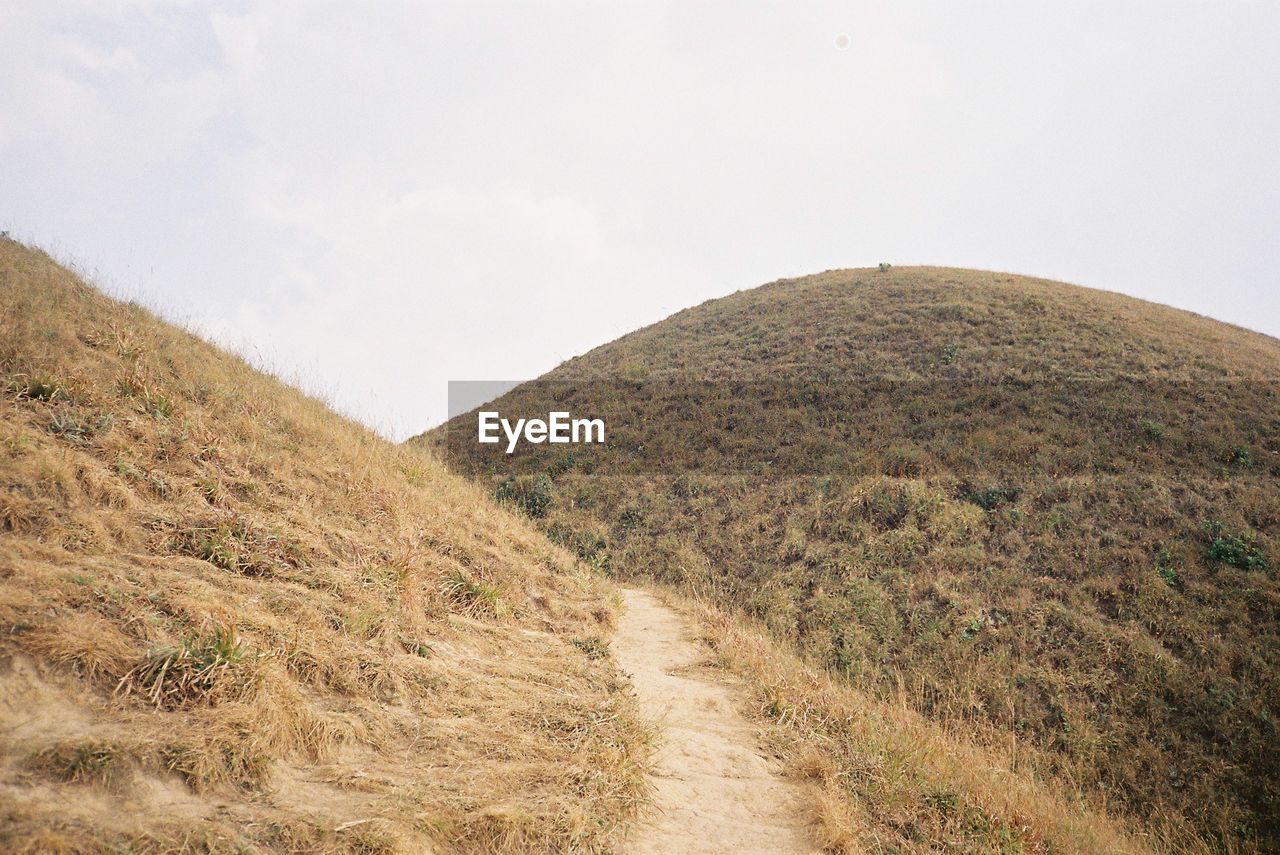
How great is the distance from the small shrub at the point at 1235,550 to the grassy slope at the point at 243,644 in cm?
1305

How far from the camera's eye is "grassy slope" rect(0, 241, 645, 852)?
12.8ft

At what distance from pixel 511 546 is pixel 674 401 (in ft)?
48.0

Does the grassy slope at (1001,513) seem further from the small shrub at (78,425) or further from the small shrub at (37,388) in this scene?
the small shrub at (37,388)

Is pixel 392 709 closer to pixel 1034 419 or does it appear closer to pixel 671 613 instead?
pixel 671 613

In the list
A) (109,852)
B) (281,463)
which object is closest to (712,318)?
(281,463)

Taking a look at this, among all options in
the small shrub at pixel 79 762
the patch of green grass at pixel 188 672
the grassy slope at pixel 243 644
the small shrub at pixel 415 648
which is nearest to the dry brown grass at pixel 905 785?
the grassy slope at pixel 243 644

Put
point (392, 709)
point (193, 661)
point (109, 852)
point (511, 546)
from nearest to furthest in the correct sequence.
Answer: point (109, 852) < point (193, 661) < point (392, 709) < point (511, 546)

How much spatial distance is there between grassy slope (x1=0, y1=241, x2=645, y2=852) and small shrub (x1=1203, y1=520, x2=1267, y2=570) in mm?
13050

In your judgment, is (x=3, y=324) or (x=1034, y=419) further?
(x=1034, y=419)

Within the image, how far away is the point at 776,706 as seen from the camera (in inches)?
308

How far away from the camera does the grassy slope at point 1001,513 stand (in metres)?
10.5

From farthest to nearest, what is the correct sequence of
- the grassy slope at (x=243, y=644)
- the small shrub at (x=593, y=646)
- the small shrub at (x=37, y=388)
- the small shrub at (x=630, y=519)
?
the small shrub at (x=630, y=519)
the small shrub at (x=593, y=646)
the small shrub at (x=37, y=388)
the grassy slope at (x=243, y=644)

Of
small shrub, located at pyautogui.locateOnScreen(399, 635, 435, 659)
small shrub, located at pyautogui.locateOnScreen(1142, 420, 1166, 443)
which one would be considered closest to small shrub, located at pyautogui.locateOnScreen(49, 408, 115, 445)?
small shrub, located at pyautogui.locateOnScreen(399, 635, 435, 659)

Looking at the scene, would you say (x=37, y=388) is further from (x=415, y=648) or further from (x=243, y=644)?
(x=415, y=648)
